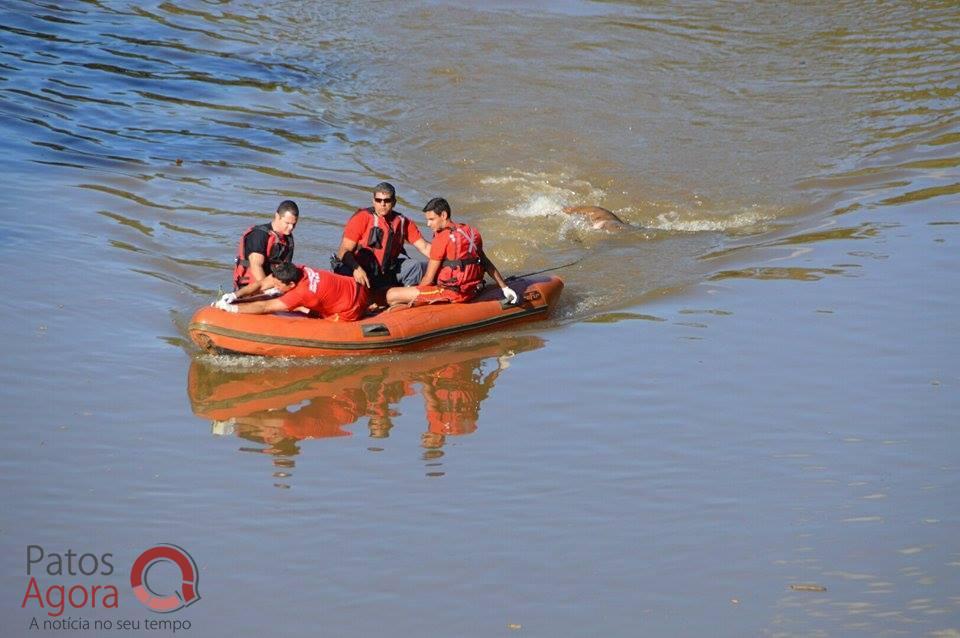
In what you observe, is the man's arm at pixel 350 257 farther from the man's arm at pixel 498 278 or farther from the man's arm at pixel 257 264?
the man's arm at pixel 498 278

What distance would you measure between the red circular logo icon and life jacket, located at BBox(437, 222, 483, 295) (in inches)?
165

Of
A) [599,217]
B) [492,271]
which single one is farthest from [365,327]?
[599,217]

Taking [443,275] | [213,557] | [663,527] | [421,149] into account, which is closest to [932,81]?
[421,149]

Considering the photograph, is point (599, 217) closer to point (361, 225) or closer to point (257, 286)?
point (361, 225)

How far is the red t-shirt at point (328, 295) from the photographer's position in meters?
9.27

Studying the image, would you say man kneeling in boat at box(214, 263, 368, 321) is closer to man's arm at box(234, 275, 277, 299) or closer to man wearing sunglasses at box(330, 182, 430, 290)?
man's arm at box(234, 275, 277, 299)

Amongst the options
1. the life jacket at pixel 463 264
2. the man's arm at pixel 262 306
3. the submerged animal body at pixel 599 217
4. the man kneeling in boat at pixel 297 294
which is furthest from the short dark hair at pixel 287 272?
the submerged animal body at pixel 599 217

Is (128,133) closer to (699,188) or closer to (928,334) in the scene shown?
(699,188)

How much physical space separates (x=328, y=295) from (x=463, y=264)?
119cm

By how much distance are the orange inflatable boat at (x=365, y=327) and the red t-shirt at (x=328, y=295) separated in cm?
10

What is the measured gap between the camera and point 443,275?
33.0 ft

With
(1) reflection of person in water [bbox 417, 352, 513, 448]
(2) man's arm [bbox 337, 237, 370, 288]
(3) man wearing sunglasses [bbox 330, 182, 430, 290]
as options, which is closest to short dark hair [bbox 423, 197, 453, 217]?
(3) man wearing sunglasses [bbox 330, 182, 430, 290]

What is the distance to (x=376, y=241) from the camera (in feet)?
32.6

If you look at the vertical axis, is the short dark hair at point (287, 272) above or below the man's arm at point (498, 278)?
above
